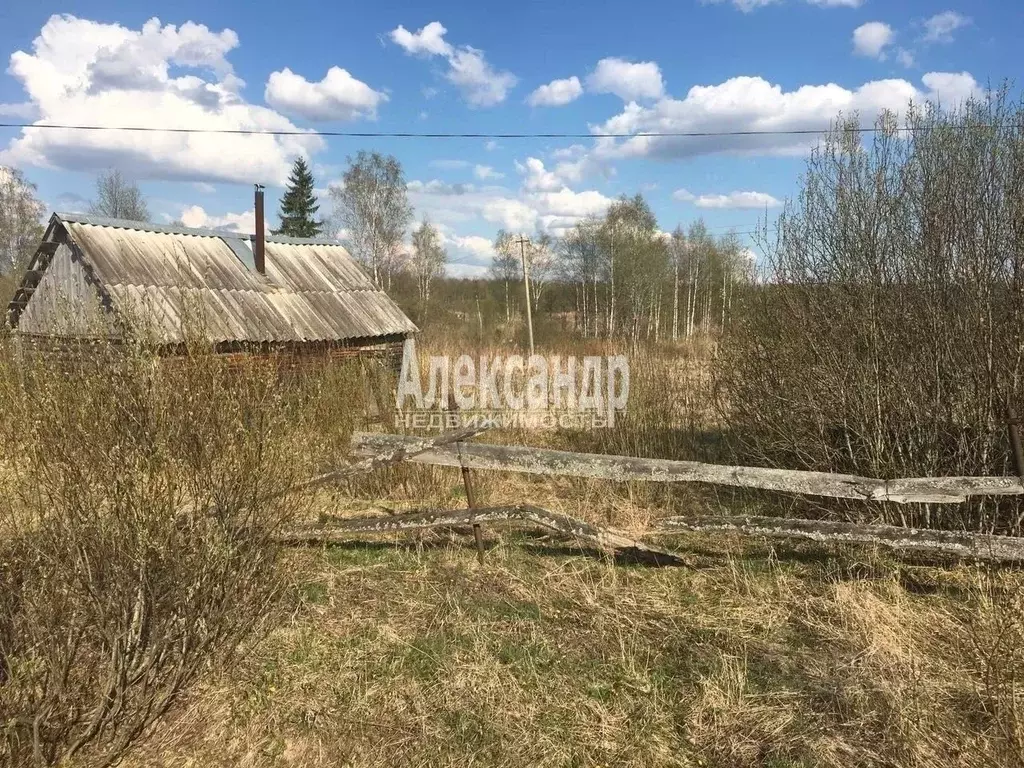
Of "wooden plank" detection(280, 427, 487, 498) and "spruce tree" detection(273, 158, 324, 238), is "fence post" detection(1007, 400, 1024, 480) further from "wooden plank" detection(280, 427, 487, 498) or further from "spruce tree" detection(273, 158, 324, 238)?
"spruce tree" detection(273, 158, 324, 238)

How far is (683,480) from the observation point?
450 centimetres

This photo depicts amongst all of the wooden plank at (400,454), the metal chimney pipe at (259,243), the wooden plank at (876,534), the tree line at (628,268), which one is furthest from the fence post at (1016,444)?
the tree line at (628,268)

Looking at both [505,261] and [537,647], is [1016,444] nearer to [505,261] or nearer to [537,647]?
[537,647]

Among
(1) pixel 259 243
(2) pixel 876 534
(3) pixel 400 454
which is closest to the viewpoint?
Result: (2) pixel 876 534

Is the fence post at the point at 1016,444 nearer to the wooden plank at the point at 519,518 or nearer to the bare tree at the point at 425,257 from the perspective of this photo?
the wooden plank at the point at 519,518

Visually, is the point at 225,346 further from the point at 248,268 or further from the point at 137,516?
the point at 137,516

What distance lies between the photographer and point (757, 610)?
3.94 metres

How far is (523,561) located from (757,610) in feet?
5.86

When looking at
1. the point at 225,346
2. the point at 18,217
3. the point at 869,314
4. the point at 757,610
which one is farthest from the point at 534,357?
the point at 18,217

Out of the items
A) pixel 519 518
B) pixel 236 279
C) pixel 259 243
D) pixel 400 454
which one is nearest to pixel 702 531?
pixel 519 518

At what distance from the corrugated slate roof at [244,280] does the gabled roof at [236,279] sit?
0.06 ft

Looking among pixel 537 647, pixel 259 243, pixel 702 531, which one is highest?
pixel 259 243

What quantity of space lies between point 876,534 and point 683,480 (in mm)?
1292

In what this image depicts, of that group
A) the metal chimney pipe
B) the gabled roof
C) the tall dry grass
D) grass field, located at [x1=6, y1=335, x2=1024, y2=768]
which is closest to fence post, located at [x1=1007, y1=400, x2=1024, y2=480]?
grass field, located at [x1=6, y1=335, x2=1024, y2=768]
